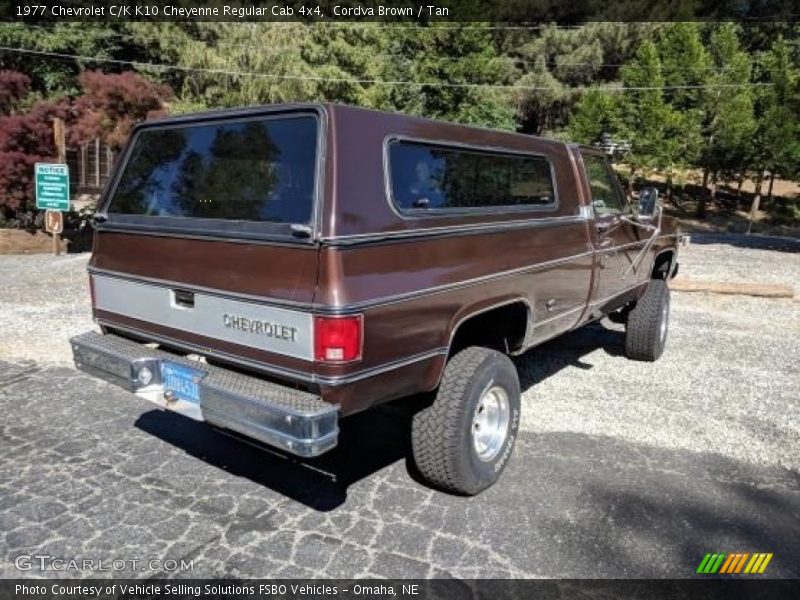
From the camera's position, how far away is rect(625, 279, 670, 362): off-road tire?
599 cm

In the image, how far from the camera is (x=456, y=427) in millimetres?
3312

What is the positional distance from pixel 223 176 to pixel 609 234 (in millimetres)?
3075

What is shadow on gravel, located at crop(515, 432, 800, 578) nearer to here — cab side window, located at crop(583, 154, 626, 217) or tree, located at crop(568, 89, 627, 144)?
cab side window, located at crop(583, 154, 626, 217)

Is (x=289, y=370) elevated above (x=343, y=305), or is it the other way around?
(x=343, y=305)

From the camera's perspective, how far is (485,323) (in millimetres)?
3916

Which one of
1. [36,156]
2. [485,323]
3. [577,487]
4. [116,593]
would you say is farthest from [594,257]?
[36,156]

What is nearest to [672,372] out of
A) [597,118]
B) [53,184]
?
[53,184]

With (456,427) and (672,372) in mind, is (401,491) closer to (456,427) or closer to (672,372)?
(456,427)

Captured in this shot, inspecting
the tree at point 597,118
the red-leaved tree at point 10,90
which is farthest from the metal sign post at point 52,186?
the tree at point 597,118

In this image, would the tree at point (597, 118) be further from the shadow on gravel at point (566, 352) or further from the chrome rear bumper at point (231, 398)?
the chrome rear bumper at point (231, 398)

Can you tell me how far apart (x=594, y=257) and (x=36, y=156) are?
39.1ft

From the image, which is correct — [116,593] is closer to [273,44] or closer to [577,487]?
[577,487]

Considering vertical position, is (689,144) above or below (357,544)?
above

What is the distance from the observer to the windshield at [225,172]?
292 centimetres
